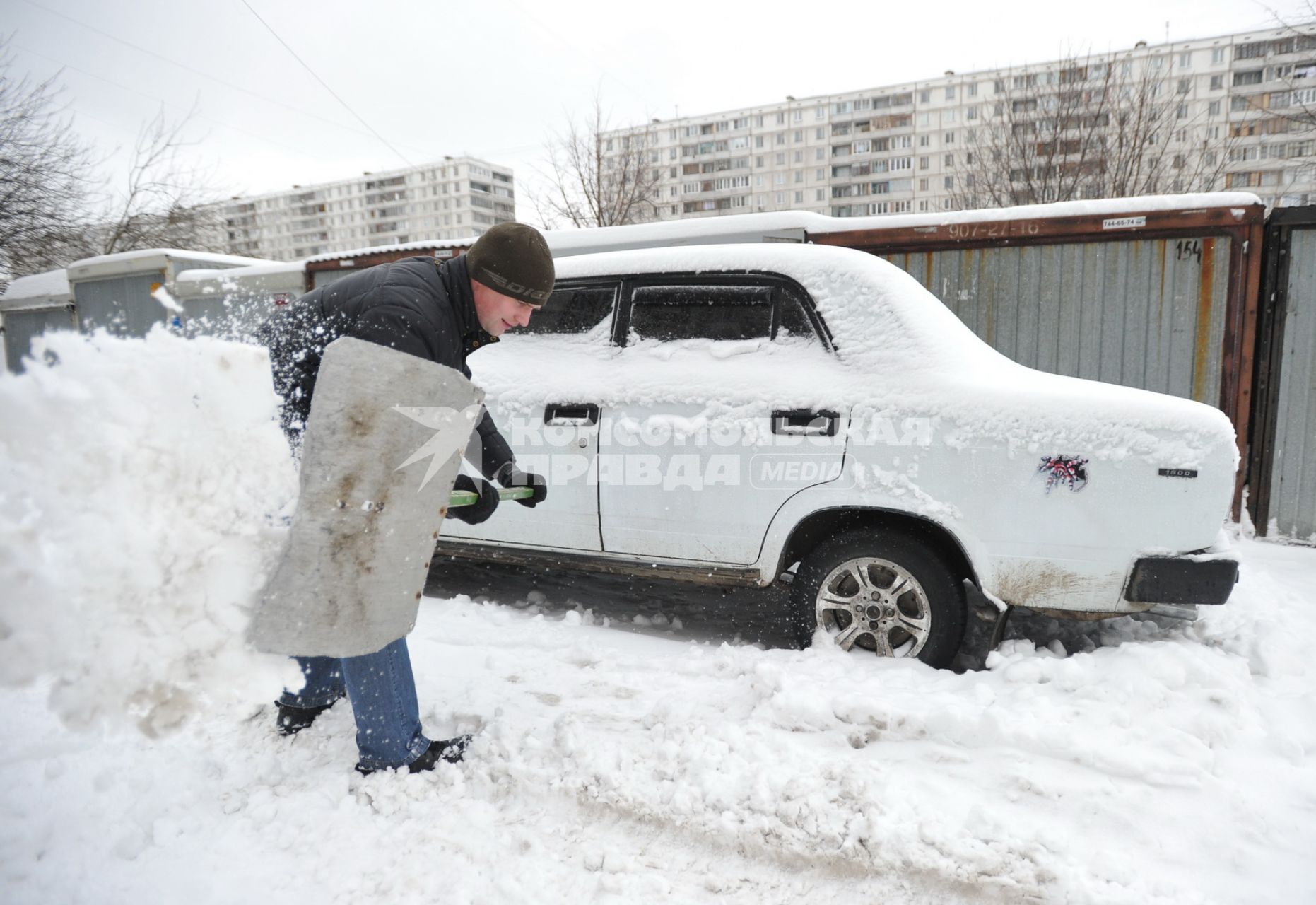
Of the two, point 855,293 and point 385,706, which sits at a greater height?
point 855,293

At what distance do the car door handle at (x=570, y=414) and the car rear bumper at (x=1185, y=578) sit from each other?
2.37 metres

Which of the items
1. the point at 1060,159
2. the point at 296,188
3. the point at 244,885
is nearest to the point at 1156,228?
the point at 244,885

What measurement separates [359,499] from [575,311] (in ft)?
6.36

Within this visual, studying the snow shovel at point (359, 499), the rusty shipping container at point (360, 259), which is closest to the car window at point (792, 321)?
the snow shovel at point (359, 499)

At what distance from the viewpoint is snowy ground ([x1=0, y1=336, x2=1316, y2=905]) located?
180 centimetres

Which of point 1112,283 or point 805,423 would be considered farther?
point 1112,283

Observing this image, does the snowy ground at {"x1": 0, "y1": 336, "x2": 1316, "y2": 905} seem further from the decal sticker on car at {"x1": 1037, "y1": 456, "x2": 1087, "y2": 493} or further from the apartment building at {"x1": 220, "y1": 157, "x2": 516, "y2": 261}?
the apartment building at {"x1": 220, "y1": 157, "x2": 516, "y2": 261}

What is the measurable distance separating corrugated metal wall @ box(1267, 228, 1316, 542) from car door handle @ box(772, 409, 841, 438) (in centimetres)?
517

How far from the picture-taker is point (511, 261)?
223 centimetres

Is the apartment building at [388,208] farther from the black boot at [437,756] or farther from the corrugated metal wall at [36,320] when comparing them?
the black boot at [437,756]

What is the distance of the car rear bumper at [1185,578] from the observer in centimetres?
265

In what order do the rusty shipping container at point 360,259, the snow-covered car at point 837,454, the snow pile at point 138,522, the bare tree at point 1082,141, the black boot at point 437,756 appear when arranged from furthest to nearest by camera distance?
the bare tree at point 1082,141 → the rusty shipping container at point 360,259 → the snow-covered car at point 837,454 → the black boot at point 437,756 → the snow pile at point 138,522

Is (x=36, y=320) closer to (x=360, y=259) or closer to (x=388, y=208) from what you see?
(x=360, y=259)

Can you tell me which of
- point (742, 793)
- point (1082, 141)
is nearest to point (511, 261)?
point (742, 793)
